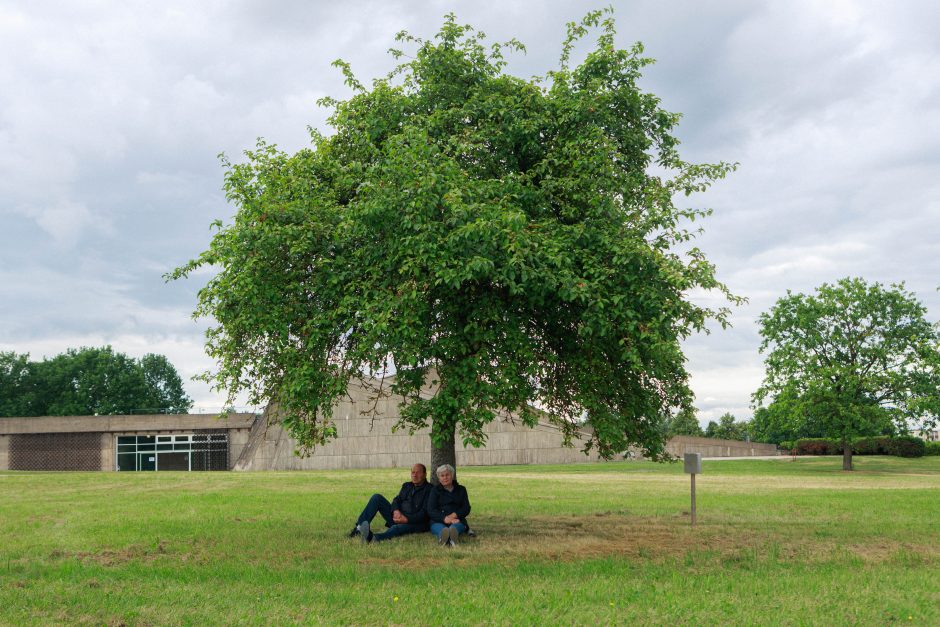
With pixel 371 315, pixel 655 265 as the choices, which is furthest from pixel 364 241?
pixel 655 265

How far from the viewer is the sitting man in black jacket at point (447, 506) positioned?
13406 millimetres

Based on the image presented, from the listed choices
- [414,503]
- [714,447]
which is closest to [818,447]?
[714,447]

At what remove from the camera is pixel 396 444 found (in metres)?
55.3

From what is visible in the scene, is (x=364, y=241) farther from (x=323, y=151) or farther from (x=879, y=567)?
(x=879, y=567)

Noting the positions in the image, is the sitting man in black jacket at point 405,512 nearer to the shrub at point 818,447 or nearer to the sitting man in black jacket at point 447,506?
the sitting man in black jacket at point 447,506

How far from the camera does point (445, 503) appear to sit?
13.8 metres

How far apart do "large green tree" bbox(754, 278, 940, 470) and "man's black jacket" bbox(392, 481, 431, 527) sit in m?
37.5

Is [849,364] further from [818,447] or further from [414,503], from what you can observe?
[414,503]

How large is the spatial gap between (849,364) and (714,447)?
3007cm

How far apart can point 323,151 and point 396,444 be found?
4122 centimetres

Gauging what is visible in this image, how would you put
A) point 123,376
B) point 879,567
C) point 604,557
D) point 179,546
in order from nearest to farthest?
point 879,567 → point 604,557 → point 179,546 → point 123,376

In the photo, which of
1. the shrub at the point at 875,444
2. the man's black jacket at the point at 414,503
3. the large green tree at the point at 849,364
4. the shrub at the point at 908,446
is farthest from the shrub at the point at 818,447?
the man's black jacket at the point at 414,503

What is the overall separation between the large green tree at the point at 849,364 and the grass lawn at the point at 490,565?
2474cm

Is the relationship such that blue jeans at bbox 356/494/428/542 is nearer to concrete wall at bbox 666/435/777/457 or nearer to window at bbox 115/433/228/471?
window at bbox 115/433/228/471
